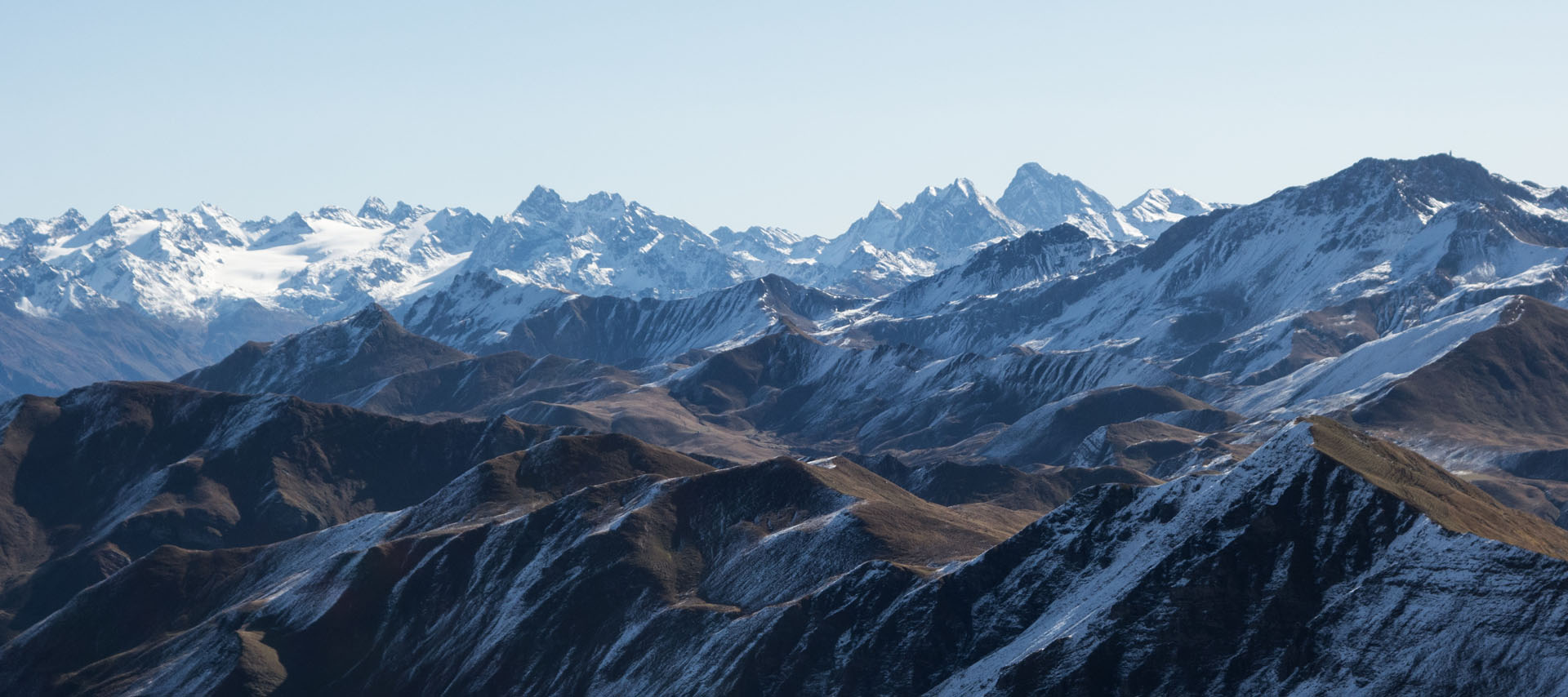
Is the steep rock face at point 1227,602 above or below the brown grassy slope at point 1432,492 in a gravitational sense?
below

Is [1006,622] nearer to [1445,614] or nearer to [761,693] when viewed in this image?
[761,693]

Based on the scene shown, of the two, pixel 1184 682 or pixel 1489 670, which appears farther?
pixel 1184 682

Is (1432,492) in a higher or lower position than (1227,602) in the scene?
higher

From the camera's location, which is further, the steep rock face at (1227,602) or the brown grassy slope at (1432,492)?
the brown grassy slope at (1432,492)

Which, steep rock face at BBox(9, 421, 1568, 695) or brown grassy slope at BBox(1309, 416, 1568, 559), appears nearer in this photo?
steep rock face at BBox(9, 421, 1568, 695)

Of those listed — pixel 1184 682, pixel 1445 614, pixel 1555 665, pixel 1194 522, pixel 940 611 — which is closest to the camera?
pixel 1555 665

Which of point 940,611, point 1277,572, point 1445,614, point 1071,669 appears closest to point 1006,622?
point 940,611

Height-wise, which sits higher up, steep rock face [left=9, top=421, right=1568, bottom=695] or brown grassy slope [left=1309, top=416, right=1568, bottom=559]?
brown grassy slope [left=1309, top=416, right=1568, bottom=559]

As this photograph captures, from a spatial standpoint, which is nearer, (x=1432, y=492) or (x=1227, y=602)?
(x=1227, y=602)
